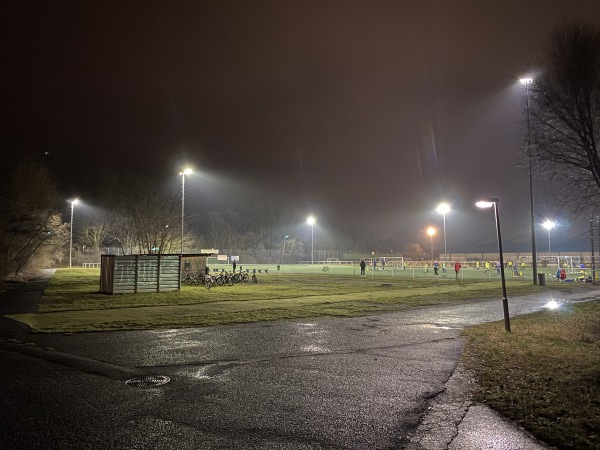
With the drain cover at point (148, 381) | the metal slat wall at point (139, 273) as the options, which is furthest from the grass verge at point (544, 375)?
the metal slat wall at point (139, 273)

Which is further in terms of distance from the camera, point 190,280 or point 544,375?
point 190,280

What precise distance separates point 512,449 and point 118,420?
4.69m

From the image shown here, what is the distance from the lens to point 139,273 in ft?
85.7

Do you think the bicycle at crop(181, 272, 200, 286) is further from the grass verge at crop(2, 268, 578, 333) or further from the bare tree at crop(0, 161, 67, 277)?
the bare tree at crop(0, 161, 67, 277)

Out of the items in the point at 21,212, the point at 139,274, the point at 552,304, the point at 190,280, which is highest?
the point at 21,212

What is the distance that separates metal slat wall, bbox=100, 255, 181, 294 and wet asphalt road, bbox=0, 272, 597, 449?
1311cm

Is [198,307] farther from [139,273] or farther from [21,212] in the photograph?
[21,212]

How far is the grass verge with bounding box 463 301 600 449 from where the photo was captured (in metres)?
5.43

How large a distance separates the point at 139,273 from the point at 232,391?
2100 cm

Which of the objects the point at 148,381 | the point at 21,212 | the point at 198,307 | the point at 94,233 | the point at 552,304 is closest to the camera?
the point at 148,381

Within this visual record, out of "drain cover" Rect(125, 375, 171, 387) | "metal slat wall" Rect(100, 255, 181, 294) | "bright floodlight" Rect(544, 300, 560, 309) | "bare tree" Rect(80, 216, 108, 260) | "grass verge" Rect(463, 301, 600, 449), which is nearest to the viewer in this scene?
"grass verge" Rect(463, 301, 600, 449)

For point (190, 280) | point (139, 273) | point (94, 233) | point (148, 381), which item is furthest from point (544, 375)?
point (94, 233)

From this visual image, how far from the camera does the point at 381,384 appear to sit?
7352 mm

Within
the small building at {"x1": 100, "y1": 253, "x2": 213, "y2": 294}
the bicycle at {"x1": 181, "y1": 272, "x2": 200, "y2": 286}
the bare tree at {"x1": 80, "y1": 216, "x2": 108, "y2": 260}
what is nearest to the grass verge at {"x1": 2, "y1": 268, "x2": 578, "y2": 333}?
the small building at {"x1": 100, "y1": 253, "x2": 213, "y2": 294}
